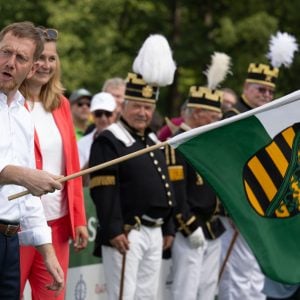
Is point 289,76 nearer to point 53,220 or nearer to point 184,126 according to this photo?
point 184,126

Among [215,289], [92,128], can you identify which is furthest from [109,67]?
[215,289]

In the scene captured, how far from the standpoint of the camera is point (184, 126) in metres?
10.6

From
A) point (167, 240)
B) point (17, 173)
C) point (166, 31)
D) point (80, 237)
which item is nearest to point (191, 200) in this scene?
point (167, 240)

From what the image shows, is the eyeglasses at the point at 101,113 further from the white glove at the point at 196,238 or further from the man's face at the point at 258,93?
the white glove at the point at 196,238

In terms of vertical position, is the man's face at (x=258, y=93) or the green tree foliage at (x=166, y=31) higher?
the green tree foliage at (x=166, y=31)

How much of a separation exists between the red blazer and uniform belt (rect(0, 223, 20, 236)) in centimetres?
136

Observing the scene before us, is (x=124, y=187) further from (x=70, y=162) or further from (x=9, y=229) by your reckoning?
(x=9, y=229)

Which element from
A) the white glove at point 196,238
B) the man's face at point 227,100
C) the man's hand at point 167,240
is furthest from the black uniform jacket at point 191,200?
the man's face at point 227,100

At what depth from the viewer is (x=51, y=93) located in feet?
25.8

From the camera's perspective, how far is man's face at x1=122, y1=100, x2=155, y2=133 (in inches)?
377

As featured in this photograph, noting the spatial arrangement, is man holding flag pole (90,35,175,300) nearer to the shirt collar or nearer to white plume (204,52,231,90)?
white plume (204,52,231,90)

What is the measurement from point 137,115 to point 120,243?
109cm

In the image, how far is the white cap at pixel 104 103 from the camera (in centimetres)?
1196

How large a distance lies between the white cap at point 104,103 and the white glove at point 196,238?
2.08 m
